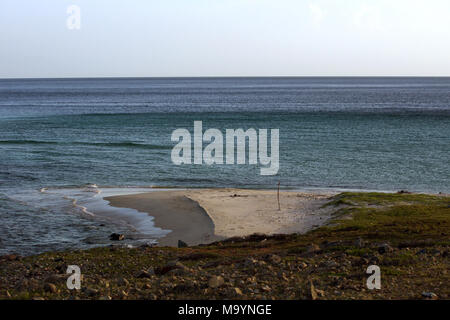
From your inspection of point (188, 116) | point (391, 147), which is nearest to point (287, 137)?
point (391, 147)

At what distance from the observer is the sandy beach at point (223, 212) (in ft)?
71.2

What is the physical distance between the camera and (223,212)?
25078mm

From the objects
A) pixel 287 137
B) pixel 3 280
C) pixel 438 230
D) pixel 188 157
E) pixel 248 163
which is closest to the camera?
pixel 3 280

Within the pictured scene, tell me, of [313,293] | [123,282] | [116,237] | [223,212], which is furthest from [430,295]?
[223,212]

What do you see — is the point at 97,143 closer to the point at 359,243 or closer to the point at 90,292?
the point at 359,243

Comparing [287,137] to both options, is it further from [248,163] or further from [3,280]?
[3,280]

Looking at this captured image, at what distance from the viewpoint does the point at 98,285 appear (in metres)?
11.6

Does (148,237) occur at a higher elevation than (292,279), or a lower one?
lower

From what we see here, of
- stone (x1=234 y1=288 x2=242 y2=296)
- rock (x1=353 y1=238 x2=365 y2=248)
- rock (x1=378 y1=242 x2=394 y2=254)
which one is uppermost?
stone (x1=234 y1=288 x2=242 y2=296)

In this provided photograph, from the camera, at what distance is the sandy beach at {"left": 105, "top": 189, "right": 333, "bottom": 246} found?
2169 centimetres

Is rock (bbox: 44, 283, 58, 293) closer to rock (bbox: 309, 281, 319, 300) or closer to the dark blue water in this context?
rock (bbox: 309, 281, 319, 300)

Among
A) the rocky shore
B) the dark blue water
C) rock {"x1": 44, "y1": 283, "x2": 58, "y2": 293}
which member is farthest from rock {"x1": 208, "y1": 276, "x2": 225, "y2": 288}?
the dark blue water

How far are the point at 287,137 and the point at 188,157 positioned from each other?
17656 millimetres

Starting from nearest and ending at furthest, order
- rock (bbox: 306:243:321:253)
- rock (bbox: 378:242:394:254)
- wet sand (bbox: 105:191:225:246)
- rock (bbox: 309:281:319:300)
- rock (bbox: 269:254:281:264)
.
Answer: rock (bbox: 309:281:319:300), rock (bbox: 269:254:281:264), rock (bbox: 378:242:394:254), rock (bbox: 306:243:321:253), wet sand (bbox: 105:191:225:246)
